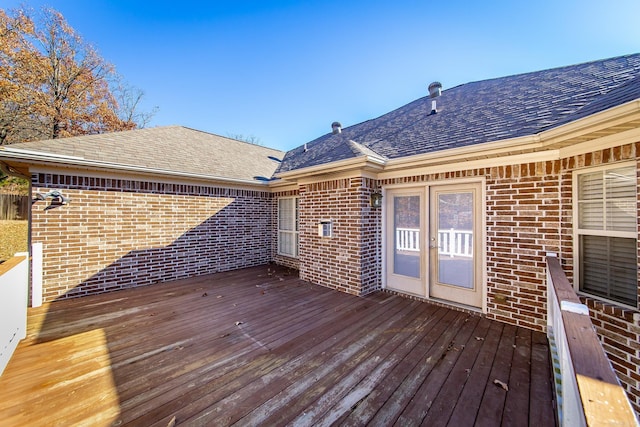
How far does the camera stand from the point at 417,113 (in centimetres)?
696

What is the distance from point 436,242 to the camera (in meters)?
4.73

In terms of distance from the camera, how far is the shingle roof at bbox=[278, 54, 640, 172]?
3660 millimetres

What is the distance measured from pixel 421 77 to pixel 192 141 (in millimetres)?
7888

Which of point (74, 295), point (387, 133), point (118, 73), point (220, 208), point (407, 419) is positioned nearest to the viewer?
point (407, 419)

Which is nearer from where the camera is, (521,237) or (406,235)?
(521,237)

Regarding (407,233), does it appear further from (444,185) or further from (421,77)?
(421,77)

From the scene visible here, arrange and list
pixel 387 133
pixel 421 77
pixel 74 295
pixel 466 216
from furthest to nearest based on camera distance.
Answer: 1. pixel 421 77
2. pixel 387 133
3. pixel 74 295
4. pixel 466 216

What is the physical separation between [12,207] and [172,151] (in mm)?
9226

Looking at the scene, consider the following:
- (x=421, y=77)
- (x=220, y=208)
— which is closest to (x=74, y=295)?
(x=220, y=208)

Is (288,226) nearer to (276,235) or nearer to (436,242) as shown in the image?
(276,235)

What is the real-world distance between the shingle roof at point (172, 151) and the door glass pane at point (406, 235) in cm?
464

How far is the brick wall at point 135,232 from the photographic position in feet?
16.6

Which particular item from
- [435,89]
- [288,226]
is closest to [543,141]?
[435,89]

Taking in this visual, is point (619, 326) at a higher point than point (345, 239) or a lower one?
lower
